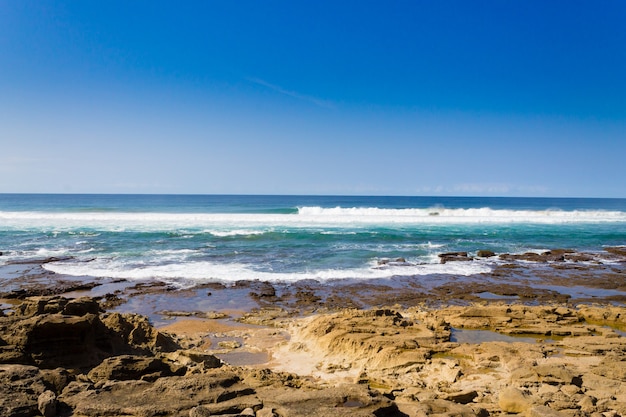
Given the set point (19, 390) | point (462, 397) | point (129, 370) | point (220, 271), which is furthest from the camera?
point (220, 271)

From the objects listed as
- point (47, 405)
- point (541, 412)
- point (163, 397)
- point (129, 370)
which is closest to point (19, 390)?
point (47, 405)

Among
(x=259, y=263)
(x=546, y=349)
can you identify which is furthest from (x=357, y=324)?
(x=259, y=263)

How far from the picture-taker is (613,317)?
1095 cm

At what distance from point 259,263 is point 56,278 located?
9081mm

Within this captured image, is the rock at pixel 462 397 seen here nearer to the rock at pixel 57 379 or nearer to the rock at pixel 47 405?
the rock at pixel 47 405

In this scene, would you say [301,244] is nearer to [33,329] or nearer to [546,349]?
[546,349]

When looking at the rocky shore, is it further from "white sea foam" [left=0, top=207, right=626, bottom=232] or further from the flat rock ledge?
"white sea foam" [left=0, top=207, right=626, bottom=232]

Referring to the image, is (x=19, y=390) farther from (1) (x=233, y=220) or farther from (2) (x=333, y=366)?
(1) (x=233, y=220)

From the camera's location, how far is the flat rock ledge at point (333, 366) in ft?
14.2

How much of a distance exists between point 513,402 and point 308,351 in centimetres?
450

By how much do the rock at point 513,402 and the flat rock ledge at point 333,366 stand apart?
2 cm

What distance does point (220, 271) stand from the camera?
18.5 meters

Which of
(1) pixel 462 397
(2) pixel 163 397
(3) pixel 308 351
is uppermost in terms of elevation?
(2) pixel 163 397

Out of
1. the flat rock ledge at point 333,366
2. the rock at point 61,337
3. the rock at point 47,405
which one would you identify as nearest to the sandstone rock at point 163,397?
the flat rock ledge at point 333,366
